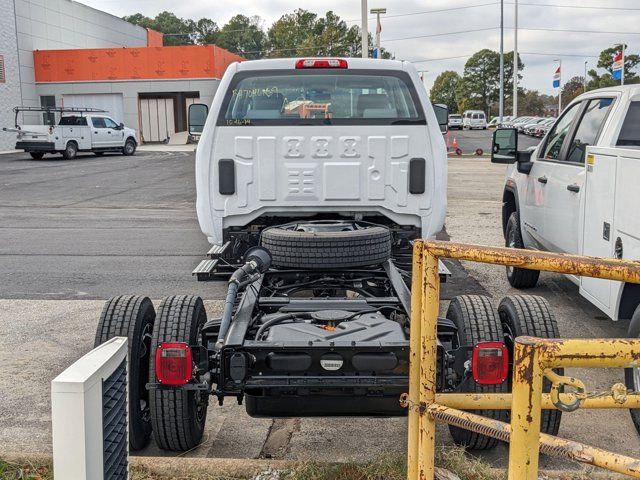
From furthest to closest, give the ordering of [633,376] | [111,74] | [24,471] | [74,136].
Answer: [111,74]
[74,136]
[633,376]
[24,471]

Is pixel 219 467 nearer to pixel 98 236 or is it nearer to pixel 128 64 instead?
pixel 98 236

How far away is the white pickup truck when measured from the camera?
1136 inches

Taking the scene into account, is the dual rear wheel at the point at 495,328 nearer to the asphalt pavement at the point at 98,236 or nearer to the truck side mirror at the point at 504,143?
the truck side mirror at the point at 504,143

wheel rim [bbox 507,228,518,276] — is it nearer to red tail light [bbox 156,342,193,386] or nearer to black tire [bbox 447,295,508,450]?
black tire [bbox 447,295,508,450]

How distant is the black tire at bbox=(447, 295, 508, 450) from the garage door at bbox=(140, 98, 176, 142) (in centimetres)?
4146

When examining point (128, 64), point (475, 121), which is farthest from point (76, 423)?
point (475, 121)

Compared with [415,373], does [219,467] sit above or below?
below

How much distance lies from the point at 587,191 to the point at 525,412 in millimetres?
3660

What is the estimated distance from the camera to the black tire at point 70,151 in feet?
97.8

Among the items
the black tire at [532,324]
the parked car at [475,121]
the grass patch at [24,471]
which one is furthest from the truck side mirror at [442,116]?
the parked car at [475,121]

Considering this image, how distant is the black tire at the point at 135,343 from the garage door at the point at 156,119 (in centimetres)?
4097

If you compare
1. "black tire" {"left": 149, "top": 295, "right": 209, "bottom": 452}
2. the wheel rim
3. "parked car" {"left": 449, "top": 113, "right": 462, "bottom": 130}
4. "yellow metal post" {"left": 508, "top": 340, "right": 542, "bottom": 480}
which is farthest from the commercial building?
"yellow metal post" {"left": 508, "top": 340, "right": 542, "bottom": 480}

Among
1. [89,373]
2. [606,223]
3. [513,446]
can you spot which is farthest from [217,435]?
[606,223]

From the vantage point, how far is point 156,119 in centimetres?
4406
